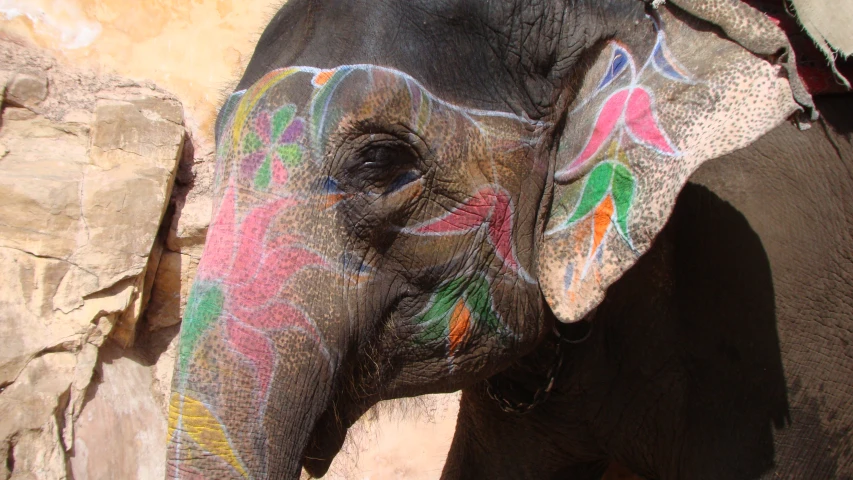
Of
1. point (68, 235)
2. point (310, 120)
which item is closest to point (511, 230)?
point (310, 120)

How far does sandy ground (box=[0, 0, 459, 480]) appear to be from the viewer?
3730 millimetres

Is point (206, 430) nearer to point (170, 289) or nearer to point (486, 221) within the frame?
point (486, 221)

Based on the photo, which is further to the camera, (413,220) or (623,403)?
(623,403)

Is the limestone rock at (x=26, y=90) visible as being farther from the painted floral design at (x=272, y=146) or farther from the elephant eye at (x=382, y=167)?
the elephant eye at (x=382, y=167)

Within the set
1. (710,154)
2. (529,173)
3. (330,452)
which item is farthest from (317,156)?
(710,154)

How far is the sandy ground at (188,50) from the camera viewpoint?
3.73m

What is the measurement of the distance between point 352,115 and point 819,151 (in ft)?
3.21

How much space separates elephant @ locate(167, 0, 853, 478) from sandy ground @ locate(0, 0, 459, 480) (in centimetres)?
218

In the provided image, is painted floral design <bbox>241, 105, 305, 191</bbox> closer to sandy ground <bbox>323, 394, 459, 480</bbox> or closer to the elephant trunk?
the elephant trunk

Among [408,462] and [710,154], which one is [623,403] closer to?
[710,154]

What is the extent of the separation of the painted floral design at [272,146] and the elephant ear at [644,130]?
0.53 meters

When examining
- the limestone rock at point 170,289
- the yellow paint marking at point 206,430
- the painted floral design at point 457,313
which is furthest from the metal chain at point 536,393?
the limestone rock at point 170,289

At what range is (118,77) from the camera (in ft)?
12.6

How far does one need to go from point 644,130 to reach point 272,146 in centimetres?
66
